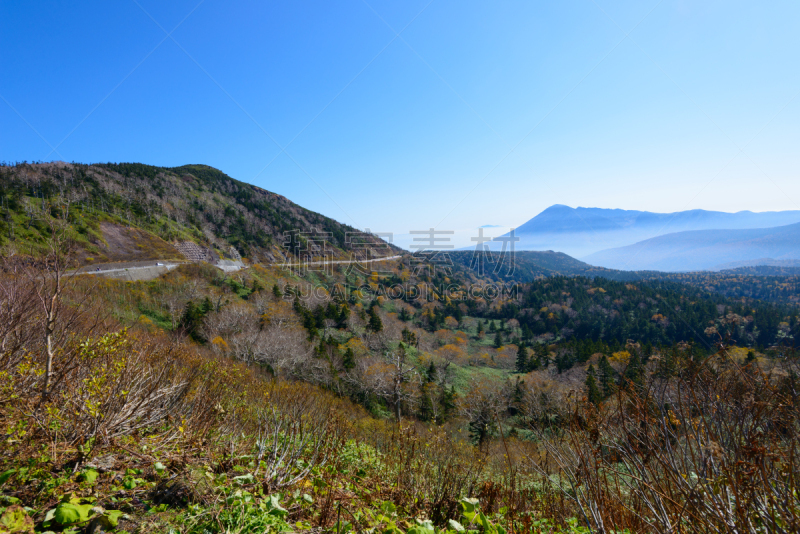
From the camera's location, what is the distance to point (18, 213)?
35.9 m

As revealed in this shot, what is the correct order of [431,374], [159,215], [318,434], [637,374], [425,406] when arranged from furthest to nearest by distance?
[159,215] → [431,374] → [425,406] → [637,374] → [318,434]

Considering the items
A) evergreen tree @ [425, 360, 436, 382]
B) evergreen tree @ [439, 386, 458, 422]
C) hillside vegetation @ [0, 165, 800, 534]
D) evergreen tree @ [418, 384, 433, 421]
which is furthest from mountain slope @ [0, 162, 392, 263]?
evergreen tree @ [425, 360, 436, 382]

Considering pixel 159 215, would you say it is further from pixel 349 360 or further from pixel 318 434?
pixel 318 434

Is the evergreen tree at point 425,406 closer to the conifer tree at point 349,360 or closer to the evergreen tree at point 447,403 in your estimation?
the evergreen tree at point 447,403

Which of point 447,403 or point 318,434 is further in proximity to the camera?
point 447,403

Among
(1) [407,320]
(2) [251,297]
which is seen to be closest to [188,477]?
(2) [251,297]

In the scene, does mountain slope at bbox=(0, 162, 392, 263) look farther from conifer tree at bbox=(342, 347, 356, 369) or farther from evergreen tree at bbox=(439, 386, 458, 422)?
evergreen tree at bbox=(439, 386, 458, 422)

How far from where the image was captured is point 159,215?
59938 millimetres

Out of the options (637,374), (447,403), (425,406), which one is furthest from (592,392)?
(637,374)

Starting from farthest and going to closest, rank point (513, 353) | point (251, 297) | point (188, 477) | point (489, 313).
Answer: point (489, 313) → point (513, 353) → point (251, 297) → point (188, 477)

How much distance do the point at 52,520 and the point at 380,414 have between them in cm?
2424

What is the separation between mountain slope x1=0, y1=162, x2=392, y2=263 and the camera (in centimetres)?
3584

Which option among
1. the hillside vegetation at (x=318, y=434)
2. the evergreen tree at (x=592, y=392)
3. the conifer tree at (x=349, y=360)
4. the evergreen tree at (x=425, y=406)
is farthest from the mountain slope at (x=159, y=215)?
the evergreen tree at (x=425, y=406)

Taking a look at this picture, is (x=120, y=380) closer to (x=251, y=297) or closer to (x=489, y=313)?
(x=251, y=297)
